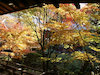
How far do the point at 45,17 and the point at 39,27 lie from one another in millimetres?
1179

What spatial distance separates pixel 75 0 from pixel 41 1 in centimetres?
84

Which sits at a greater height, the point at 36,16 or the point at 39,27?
the point at 36,16

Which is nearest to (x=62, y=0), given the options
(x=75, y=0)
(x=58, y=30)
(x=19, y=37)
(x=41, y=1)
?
(x=75, y=0)

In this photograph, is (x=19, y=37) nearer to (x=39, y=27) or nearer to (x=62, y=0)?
(x=39, y=27)

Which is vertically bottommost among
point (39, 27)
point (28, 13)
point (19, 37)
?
point (19, 37)

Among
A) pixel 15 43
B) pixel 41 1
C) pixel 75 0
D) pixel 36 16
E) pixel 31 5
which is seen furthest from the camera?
pixel 36 16

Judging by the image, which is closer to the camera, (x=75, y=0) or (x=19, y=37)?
(x=75, y=0)

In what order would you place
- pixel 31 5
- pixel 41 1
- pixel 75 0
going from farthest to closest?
1. pixel 31 5
2. pixel 41 1
3. pixel 75 0

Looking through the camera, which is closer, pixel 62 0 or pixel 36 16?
pixel 62 0

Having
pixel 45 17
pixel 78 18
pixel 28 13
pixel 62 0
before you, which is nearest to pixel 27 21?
pixel 28 13

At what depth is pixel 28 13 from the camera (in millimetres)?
7625

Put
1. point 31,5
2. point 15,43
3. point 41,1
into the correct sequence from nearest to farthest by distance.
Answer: point 41,1 → point 31,5 → point 15,43

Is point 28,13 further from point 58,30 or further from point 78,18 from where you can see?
point 78,18

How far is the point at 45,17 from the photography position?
8.37 meters
